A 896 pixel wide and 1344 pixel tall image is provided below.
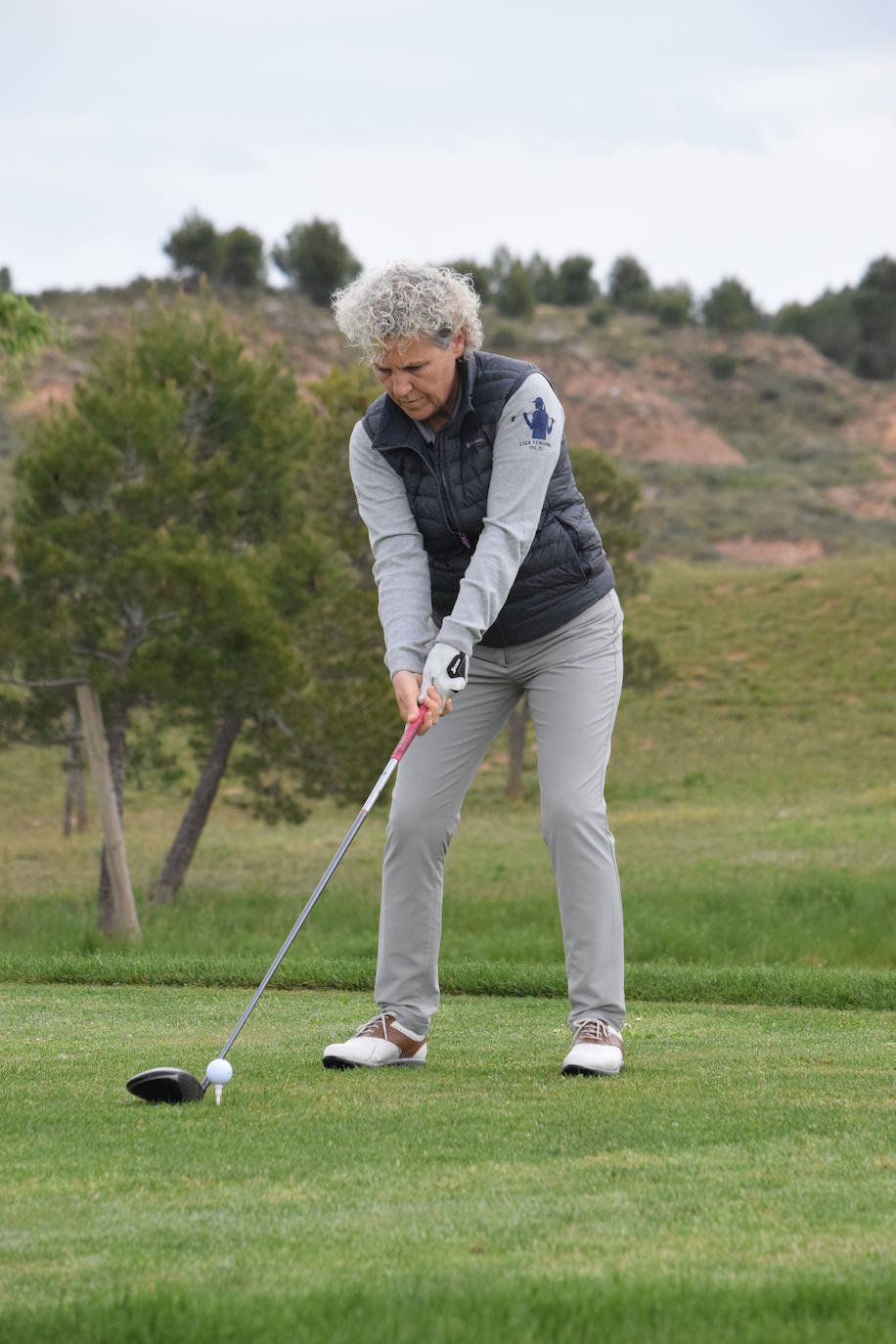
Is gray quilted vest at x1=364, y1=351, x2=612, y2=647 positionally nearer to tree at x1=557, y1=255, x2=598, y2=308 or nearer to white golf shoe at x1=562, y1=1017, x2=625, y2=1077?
white golf shoe at x1=562, y1=1017, x2=625, y2=1077

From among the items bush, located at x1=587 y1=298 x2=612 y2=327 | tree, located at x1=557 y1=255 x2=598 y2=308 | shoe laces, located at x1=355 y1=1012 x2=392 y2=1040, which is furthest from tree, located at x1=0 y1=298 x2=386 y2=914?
tree, located at x1=557 y1=255 x2=598 y2=308

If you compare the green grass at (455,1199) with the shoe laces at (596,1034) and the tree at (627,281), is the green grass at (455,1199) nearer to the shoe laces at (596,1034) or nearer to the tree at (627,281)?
the shoe laces at (596,1034)

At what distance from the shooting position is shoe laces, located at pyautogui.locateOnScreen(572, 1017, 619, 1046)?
4605 millimetres

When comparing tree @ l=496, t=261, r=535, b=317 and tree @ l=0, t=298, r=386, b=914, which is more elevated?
tree @ l=496, t=261, r=535, b=317

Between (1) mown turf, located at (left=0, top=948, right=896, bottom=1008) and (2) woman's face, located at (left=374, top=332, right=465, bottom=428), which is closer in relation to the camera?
(2) woman's face, located at (left=374, top=332, right=465, bottom=428)

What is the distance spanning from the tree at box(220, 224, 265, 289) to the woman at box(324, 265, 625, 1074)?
73725 millimetres

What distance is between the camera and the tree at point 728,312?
85.2 meters

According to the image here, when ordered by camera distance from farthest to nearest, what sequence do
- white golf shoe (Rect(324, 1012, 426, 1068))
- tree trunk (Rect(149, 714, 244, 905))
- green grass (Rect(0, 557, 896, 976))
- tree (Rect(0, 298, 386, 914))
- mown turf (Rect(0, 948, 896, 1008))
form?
tree trunk (Rect(149, 714, 244, 905)), tree (Rect(0, 298, 386, 914)), green grass (Rect(0, 557, 896, 976)), mown turf (Rect(0, 948, 896, 1008)), white golf shoe (Rect(324, 1012, 426, 1068))

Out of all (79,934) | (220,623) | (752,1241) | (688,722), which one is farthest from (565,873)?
(688,722)

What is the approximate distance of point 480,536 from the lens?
464 centimetres

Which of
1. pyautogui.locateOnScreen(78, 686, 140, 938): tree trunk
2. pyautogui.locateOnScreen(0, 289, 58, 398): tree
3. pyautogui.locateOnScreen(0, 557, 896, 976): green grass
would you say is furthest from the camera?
pyautogui.locateOnScreen(0, 289, 58, 398): tree

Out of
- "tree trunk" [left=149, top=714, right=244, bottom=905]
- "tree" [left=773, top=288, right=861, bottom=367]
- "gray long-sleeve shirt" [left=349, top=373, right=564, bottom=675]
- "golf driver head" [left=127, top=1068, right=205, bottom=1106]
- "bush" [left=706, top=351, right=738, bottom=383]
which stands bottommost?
"tree trunk" [left=149, top=714, right=244, bottom=905]

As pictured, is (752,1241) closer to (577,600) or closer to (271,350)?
(577,600)

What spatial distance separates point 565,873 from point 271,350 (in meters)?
12.2
